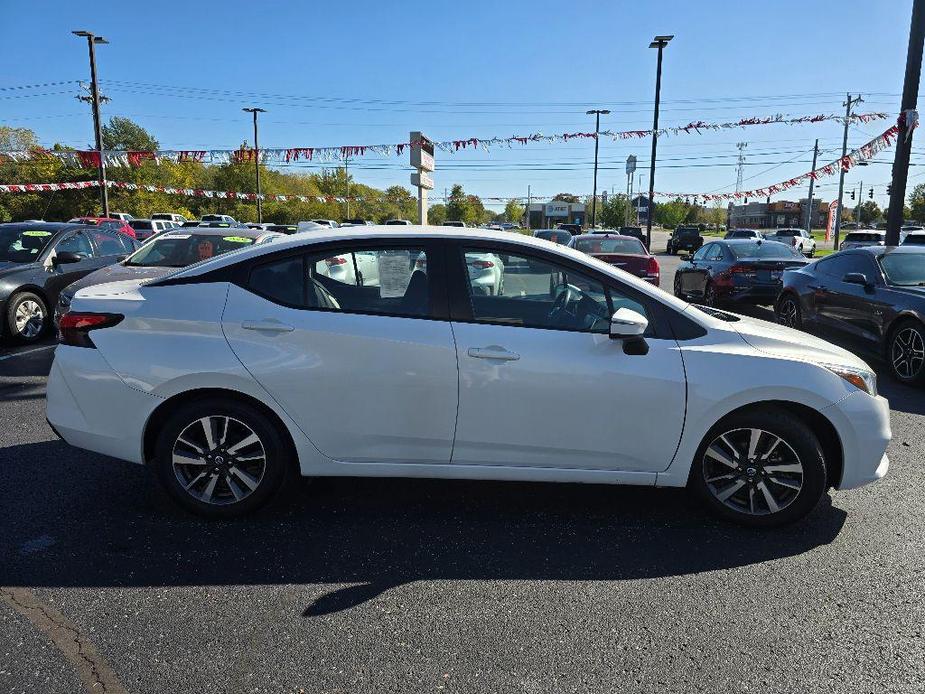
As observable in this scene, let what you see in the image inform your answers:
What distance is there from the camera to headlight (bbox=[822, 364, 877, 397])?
11.6 ft

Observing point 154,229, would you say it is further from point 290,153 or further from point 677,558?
point 677,558

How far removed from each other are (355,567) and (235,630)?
0.64 m

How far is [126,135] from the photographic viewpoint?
2766 inches

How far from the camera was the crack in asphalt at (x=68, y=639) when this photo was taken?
7.66 feet

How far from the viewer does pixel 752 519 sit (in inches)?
139

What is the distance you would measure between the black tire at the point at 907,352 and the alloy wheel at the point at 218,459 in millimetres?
6594

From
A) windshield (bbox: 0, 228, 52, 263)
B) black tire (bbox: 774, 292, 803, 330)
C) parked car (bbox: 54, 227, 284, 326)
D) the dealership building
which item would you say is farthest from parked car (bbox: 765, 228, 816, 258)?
the dealership building

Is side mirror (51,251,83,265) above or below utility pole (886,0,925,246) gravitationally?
below

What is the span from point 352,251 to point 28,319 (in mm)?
6993

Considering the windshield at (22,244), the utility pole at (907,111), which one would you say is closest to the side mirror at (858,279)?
the utility pole at (907,111)

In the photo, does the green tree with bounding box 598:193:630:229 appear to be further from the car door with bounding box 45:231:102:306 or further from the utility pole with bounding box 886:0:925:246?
the car door with bounding box 45:231:102:306

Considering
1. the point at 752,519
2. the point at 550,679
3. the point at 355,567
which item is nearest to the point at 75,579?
the point at 355,567

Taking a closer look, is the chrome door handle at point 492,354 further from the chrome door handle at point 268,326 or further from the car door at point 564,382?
the chrome door handle at point 268,326

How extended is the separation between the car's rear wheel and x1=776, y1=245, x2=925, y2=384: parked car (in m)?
0.02
